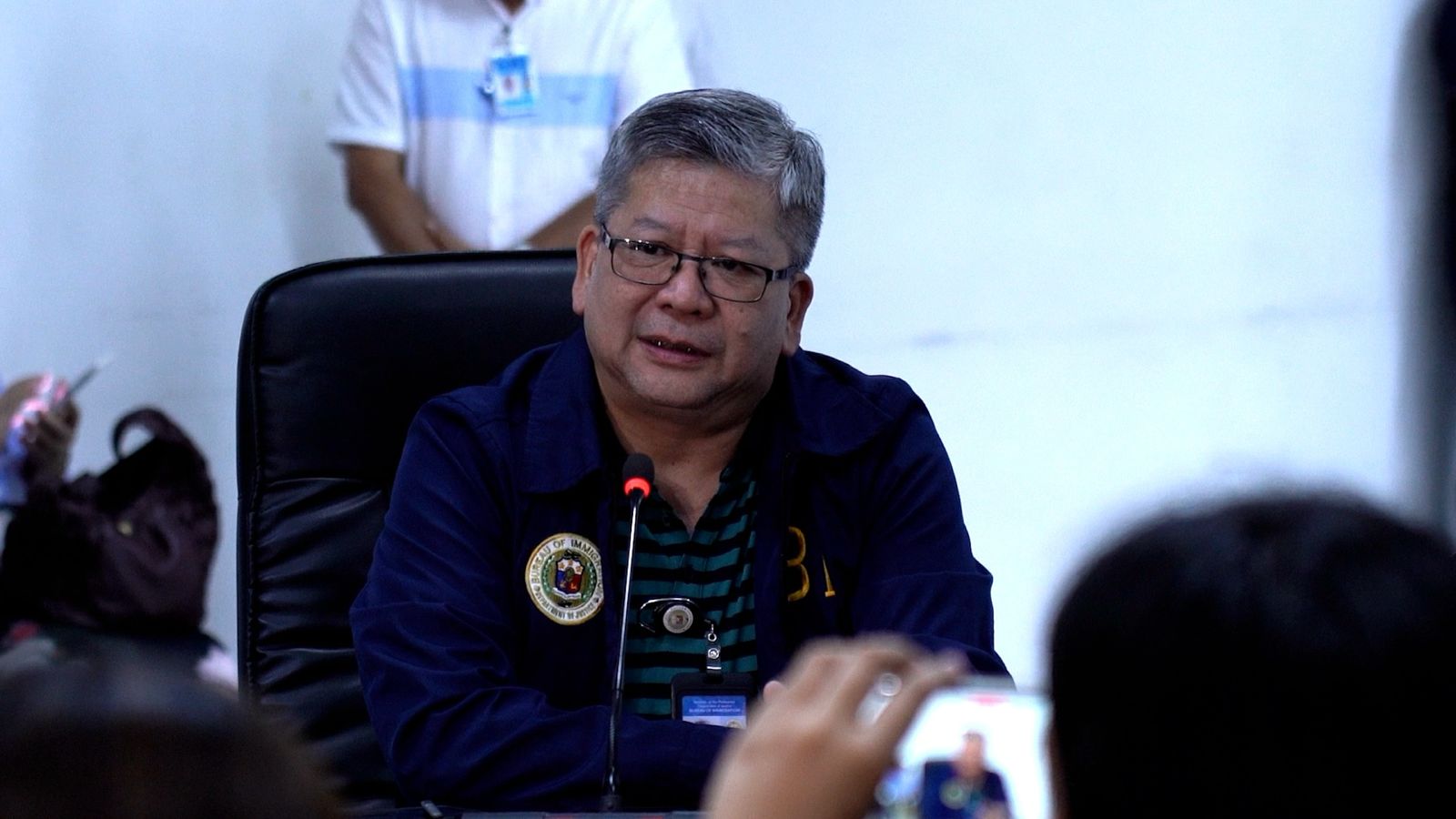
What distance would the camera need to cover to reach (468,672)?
1.68 m

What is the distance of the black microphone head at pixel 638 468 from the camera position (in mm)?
1718

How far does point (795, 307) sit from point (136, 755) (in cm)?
146

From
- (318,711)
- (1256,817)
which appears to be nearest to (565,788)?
(318,711)

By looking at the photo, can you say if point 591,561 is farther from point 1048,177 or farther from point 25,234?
point 1048,177

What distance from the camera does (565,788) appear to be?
5.25ft

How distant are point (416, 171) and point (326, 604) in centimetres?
143

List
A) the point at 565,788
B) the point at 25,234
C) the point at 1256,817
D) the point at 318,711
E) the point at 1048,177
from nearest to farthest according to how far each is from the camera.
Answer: the point at 1256,817, the point at 565,788, the point at 318,711, the point at 25,234, the point at 1048,177

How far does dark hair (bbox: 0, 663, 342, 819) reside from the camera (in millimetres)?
572

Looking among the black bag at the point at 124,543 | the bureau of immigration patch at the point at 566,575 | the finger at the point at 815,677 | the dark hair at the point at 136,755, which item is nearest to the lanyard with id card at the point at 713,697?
the bureau of immigration patch at the point at 566,575

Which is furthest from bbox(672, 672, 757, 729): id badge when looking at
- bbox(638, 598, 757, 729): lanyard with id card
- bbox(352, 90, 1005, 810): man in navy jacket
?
bbox(352, 90, 1005, 810): man in navy jacket

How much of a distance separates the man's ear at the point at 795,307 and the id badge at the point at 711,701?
0.44 meters

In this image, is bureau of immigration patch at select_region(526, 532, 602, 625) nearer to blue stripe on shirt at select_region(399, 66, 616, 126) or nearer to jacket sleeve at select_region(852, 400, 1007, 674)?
jacket sleeve at select_region(852, 400, 1007, 674)

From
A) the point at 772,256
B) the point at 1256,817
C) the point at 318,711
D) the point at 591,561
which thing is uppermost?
the point at 772,256

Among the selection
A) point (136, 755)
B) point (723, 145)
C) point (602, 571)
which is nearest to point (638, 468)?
point (602, 571)
